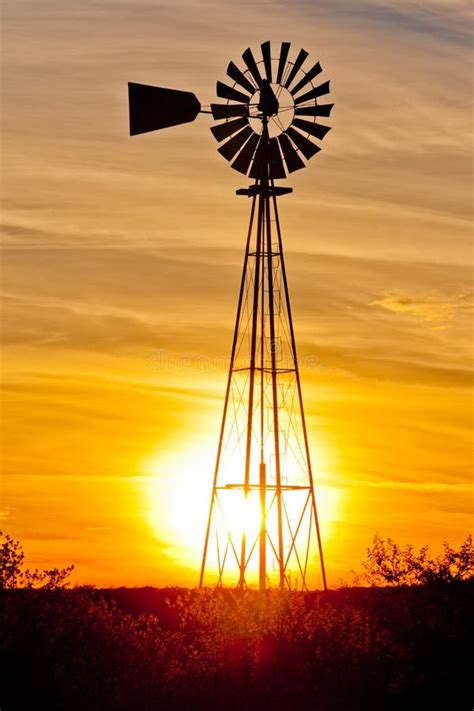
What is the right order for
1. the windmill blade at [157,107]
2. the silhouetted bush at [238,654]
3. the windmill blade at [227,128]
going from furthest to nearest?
the windmill blade at [227,128] → the windmill blade at [157,107] → the silhouetted bush at [238,654]

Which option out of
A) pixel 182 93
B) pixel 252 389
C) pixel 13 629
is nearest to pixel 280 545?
pixel 252 389

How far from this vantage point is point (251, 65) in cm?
3331

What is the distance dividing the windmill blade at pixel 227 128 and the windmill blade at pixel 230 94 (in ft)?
1.82

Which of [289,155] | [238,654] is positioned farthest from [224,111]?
[238,654]

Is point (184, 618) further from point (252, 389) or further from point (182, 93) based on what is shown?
point (182, 93)

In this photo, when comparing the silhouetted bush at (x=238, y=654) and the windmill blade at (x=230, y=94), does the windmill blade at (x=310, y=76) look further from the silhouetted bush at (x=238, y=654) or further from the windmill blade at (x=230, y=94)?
the silhouetted bush at (x=238, y=654)

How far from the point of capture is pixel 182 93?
107 feet

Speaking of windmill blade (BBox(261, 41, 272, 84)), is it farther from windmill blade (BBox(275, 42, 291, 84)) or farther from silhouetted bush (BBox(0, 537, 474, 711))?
silhouetted bush (BBox(0, 537, 474, 711))

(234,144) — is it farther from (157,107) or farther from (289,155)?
(157,107)

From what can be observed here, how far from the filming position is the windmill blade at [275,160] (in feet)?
110

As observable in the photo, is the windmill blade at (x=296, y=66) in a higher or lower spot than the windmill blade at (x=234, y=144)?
higher

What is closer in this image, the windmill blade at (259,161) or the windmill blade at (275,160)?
the windmill blade at (259,161)

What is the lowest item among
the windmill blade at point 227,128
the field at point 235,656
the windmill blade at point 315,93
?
the field at point 235,656

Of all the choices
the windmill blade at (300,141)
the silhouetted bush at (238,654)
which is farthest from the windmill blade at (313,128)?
the silhouetted bush at (238,654)
